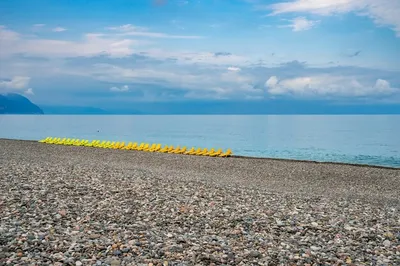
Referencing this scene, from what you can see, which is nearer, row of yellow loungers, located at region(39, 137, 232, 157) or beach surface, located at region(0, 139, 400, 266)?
beach surface, located at region(0, 139, 400, 266)

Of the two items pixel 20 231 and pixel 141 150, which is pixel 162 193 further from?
pixel 141 150

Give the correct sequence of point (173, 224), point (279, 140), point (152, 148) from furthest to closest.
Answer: point (279, 140), point (152, 148), point (173, 224)

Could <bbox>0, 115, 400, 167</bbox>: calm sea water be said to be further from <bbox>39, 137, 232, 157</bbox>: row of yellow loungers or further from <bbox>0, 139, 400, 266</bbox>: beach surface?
<bbox>0, 139, 400, 266</bbox>: beach surface

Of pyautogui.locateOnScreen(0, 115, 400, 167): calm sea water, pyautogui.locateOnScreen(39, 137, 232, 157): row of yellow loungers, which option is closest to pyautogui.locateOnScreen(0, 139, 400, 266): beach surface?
pyautogui.locateOnScreen(39, 137, 232, 157): row of yellow loungers

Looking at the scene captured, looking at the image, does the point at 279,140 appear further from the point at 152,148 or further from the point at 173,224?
the point at 173,224

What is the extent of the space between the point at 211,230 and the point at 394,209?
711 cm

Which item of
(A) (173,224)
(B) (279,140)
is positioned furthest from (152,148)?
(B) (279,140)

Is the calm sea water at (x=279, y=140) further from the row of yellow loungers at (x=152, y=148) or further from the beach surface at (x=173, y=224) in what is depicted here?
the beach surface at (x=173, y=224)

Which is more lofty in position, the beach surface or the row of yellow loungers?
the row of yellow loungers

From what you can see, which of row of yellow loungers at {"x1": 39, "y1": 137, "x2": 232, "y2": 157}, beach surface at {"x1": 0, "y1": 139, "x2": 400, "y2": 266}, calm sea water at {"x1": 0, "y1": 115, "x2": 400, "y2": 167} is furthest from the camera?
calm sea water at {"x1": 0, "y1": 115, "x2": 400, "y2": 167}

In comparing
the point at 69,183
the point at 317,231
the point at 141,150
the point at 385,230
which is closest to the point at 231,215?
the point at 317,231

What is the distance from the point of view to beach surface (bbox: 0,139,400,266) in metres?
7.06

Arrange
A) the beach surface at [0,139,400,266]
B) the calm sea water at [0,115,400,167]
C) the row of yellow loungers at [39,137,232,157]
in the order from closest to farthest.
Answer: the beach surface at [0,139,400,266], the row of yellow loungers at [39,137,232,157], the calm sea water at [0,115,400,167]

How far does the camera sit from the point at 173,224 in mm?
9008
